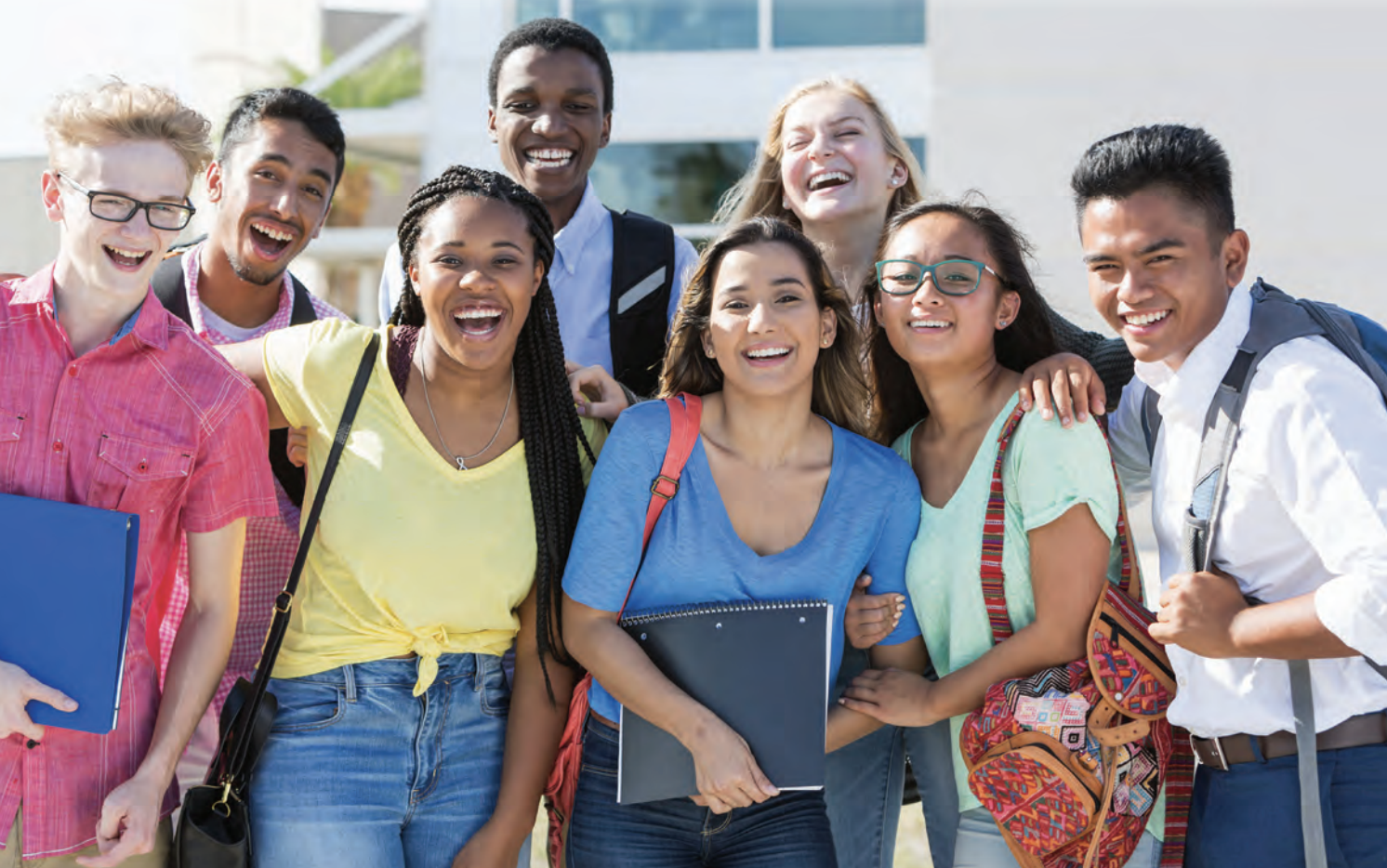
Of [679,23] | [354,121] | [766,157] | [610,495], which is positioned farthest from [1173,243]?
[354,121]

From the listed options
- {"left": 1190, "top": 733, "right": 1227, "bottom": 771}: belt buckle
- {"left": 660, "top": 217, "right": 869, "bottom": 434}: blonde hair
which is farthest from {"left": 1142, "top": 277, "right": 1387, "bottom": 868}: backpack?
{"left": 660, "top": 217, "right": 869, "bottom": 434}: blonde hair

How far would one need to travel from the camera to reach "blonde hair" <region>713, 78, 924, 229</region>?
485cm

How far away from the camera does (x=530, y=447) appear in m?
3.43

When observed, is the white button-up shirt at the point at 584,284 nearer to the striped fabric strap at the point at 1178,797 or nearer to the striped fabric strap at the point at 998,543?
the striped fabric strap at the point at 998,543

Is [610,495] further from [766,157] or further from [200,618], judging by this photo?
[766,157]

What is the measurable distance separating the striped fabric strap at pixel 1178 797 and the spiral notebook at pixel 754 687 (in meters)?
0.89

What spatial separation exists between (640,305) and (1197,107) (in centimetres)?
1177

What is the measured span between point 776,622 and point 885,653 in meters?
0.43

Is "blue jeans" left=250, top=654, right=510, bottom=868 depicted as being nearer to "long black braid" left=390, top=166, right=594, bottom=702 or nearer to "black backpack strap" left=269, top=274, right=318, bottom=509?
"long black braid" left=390, top=166, right=594, bottom=702

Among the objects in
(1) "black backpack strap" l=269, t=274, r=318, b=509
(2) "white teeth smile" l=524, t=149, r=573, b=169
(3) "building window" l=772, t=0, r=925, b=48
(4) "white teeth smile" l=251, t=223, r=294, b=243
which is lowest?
(1) "black backpack strap" l=269, t=274, r=318, b=509

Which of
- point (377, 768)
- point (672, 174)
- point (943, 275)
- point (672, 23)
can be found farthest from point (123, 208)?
point (672, 23)

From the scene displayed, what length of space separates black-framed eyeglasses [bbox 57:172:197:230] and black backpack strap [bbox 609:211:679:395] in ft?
5.55

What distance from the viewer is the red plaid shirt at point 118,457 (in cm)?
288

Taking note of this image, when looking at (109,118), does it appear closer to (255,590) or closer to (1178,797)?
(255,590)
